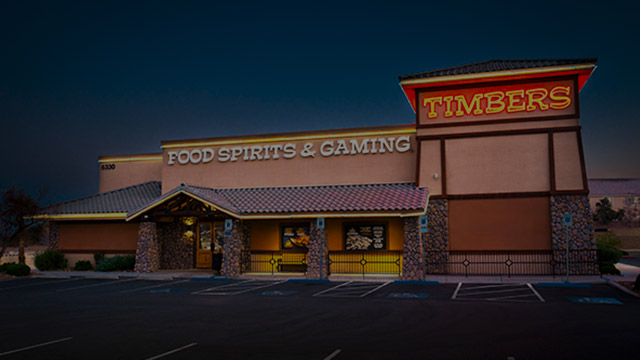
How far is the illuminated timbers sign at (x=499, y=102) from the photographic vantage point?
2423 cm

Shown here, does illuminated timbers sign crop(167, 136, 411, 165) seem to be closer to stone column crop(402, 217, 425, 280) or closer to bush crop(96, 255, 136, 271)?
stone column crop(402, 217, 425, 280)

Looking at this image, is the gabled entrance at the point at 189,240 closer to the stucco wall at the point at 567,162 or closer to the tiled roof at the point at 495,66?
the tiled roof at the point at 495,66

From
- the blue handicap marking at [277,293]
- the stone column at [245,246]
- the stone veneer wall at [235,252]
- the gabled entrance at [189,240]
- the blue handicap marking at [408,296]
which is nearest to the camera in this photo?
the blue handicap marking at [408,296]

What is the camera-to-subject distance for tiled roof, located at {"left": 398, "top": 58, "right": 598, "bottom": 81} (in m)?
23.9

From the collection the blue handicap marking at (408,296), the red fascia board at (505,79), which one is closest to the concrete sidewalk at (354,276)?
the blue handicap marking at (408,296)

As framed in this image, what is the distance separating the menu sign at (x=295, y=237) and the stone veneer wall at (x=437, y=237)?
608 cm

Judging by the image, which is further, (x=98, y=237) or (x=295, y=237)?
(x=98, y=237)

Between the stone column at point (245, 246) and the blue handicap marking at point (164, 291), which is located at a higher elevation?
the stone column at point (245, 246)

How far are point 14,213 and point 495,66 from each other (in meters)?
26.5

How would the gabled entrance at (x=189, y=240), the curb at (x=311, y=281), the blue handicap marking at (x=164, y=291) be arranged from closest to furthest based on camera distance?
the blue handicap marking at (x=164, y=291) → the curb at (x=311, y=281) → the gabled entrance at (x=189, y=240)

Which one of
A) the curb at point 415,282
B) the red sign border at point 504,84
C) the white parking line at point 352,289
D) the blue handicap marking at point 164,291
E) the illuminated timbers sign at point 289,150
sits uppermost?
the red sign border at point 504,84

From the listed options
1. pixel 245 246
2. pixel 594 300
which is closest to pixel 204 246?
pixel 245 246

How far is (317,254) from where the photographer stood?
24.0 metres

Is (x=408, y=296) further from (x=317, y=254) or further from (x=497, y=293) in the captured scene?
(x=317, y=254)
